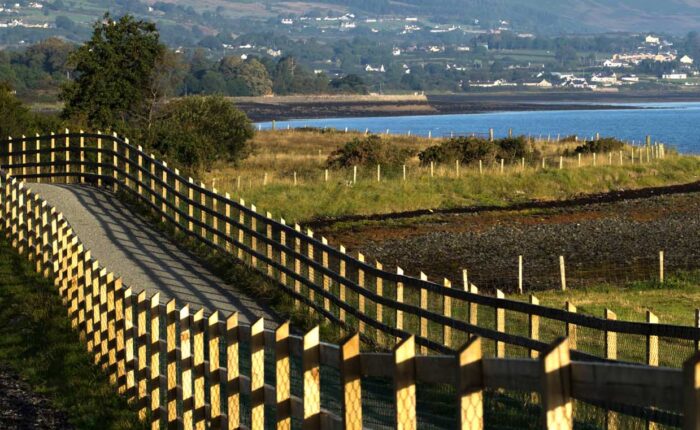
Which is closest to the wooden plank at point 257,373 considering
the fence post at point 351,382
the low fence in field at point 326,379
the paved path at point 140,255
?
the low fence in field at point 326,379

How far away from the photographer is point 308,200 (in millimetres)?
47656

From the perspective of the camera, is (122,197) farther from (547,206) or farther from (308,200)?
(547,206)

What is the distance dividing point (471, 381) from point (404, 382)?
2.21 ft

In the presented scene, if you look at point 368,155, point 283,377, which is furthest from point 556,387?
point 368,155

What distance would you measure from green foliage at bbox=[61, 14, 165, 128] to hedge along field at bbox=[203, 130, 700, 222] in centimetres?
504

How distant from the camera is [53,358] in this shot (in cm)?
1540

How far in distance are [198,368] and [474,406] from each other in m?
5.00

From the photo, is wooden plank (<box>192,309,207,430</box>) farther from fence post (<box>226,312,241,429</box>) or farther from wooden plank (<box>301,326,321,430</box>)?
wooden plank (<box>301,326,321,430</box>)

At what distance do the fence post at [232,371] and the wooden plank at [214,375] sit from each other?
39 centimetres

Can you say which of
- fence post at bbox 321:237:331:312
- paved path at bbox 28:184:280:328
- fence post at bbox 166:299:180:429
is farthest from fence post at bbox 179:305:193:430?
fence post at bbox 321:237:331:312

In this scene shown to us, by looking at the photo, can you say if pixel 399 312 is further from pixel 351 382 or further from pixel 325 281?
pixel 351 382

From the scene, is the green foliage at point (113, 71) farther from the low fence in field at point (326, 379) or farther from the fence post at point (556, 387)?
the fence post at point (556, 387)

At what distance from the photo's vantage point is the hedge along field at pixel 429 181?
47906mm

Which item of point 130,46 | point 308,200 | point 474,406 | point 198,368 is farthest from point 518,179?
point 474,406
